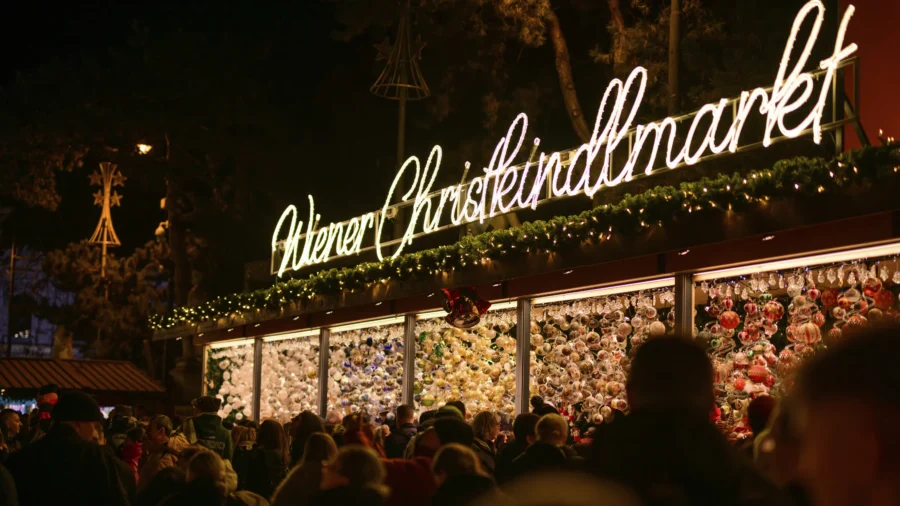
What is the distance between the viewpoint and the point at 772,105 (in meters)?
11.0

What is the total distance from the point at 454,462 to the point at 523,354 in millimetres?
8157

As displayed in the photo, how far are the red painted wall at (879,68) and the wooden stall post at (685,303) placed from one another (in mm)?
3029

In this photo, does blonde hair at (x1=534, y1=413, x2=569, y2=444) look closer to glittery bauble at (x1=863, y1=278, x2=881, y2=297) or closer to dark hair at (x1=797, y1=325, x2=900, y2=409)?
glittery bauble at (x1=863, y1=278, x2=881, y2=297)

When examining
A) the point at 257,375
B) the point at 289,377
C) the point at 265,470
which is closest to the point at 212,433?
the point at 265,470

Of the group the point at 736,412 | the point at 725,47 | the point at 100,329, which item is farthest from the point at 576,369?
the point at 100,329

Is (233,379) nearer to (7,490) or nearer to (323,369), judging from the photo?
(323,369)

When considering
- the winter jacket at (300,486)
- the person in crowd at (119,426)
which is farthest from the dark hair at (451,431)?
the person in crowd at (119,426)

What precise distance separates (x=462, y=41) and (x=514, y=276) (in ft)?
49.3

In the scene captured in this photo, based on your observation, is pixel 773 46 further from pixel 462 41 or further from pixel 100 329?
pixel 100 329

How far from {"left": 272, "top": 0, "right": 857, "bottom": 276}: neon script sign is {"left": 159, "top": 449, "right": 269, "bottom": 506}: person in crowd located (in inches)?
266

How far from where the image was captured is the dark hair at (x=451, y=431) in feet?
21.0

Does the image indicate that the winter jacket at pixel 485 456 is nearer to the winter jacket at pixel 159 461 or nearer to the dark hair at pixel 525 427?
the dark hair at pixel 525 427

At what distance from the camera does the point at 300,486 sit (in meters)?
5.71

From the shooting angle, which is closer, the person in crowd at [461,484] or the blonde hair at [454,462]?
the person in crowd at [461,484]
